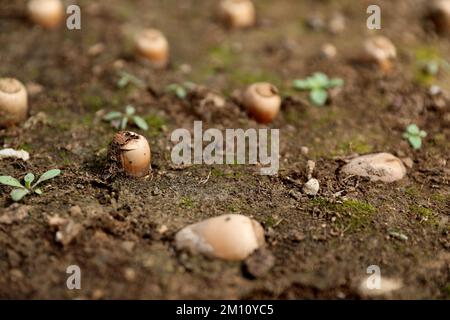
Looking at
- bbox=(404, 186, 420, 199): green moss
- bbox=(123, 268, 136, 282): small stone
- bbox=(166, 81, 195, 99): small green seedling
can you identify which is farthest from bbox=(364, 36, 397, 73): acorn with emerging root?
bbox=(123, 268, 136, 282): small stone

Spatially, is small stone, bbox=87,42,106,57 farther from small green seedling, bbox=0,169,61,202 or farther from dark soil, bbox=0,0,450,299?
small green seedling, bbox=0,169,61,202

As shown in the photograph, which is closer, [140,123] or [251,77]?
[140,123]

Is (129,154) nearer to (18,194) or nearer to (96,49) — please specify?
(18,194)

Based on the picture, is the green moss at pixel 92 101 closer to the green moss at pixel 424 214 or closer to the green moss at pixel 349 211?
the green moss at pixel 349 211

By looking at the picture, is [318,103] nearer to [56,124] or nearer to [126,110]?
[126,110]

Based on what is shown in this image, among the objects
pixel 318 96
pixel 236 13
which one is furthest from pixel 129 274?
pixel 236 13

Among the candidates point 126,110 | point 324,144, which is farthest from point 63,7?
point 324,144
